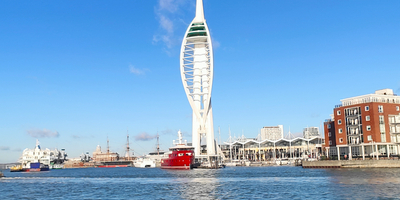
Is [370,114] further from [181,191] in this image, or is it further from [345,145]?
[181,191]

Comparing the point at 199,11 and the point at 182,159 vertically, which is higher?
the point at 199,11

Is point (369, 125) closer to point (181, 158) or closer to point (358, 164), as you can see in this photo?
point (358, 164)

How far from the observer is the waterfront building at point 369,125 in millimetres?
101875

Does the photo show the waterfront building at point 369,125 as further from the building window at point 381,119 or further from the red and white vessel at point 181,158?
the red and white vessel at point 181,158

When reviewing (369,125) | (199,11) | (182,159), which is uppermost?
(199,11)

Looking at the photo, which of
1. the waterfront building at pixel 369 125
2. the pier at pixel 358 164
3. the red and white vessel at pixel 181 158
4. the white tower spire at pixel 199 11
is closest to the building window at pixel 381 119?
the waterfront building at pixel 369 125

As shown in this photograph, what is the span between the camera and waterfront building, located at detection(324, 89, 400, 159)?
101875 mm

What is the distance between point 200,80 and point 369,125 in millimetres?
84716

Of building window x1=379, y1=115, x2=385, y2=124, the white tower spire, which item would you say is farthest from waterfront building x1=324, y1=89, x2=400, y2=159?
the white tower spire

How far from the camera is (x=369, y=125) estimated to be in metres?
103

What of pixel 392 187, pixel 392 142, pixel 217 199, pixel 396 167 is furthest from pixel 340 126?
pixel 217 199

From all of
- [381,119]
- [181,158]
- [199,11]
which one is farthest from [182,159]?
[199,11]

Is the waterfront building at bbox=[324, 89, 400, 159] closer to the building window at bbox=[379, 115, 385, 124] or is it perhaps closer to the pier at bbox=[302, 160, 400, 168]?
the building window at bbox=[379, 115, 385, 124]

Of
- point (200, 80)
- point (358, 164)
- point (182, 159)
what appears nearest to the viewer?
point (358, 164)
